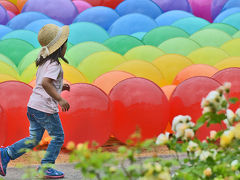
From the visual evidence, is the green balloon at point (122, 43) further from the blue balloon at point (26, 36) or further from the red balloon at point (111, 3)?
the red balloon at point (111, 3)

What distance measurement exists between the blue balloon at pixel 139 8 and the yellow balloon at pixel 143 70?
465cm

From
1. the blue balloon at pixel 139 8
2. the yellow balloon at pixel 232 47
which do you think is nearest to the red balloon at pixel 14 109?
the yellow balloon at pixel 232 47

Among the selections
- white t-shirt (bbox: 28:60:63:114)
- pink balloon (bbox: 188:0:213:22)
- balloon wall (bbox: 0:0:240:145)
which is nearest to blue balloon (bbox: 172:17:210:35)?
balloon wall (bbox: 0:0:240:145)

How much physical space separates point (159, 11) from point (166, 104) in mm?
6302

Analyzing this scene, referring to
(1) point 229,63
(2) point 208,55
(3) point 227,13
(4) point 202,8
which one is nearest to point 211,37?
(2) point 208,55

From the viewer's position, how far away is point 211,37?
27.1 feet

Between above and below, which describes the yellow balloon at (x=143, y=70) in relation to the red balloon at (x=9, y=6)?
below

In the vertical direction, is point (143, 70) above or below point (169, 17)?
below

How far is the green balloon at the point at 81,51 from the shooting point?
23.5 ft

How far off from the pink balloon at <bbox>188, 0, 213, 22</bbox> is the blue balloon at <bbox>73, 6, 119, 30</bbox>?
8.71ft

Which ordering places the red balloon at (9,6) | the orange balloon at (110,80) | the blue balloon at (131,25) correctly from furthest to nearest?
the red balloon at (9,6) < the blue balloon at (131,25) < the orange balloon at (110,80)

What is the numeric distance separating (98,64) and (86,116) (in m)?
2.03

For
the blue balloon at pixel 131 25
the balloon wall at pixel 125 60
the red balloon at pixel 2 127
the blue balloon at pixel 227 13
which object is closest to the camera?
the red balloon at pixel 2 127

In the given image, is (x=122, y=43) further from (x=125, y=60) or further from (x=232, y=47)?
(x=232, y=47)
